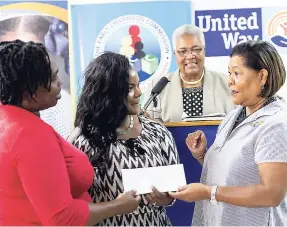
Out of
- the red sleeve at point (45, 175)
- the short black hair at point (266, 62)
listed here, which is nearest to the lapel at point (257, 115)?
the short black hair at point (266, 62)

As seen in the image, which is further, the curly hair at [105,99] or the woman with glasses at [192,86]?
the woman with glasses at [192,86]

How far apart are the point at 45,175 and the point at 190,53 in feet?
7.46

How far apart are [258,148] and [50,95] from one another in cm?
76

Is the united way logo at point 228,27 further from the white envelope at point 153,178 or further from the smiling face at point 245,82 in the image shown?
the white envelope at point 153,178

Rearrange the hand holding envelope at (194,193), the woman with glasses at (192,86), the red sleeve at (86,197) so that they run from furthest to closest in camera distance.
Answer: the woman with glasses at (192,86)
the hand holding envelope at (194,193)
the red sleeve at (86,197)

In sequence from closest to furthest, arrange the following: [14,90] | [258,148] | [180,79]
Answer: [14,90]
[258,148]
[180,79]

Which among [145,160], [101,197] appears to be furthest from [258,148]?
[101,197]

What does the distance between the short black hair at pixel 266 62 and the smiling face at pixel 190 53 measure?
1598mm

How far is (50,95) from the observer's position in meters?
1.36

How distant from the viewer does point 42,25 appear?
12.1 ft

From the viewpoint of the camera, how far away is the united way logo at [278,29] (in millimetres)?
3586

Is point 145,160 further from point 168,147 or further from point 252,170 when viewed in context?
point 252,170

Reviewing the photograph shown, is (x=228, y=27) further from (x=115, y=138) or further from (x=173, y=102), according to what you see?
(x=115, y=138)

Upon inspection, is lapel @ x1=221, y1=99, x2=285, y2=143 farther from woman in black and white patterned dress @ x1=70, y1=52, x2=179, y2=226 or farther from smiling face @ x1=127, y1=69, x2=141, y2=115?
smiling face @ x1=127, y1=69, x2=141, y2=115
